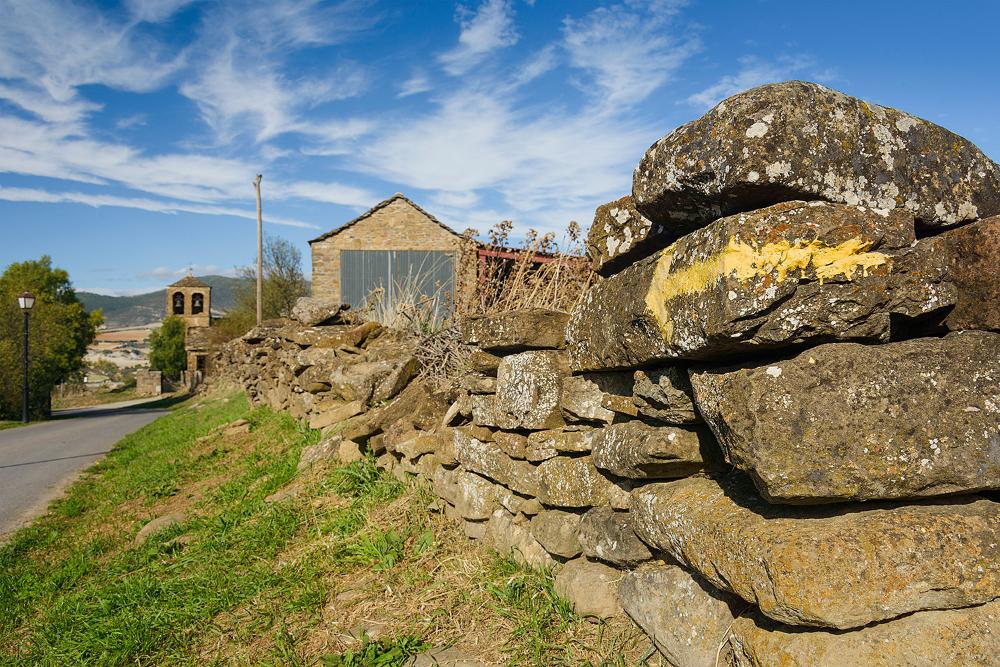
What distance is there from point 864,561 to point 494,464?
2456mm

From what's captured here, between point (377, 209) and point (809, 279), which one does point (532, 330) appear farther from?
point (377, 209)

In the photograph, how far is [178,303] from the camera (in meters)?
47.7

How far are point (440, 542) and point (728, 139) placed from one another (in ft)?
10.4

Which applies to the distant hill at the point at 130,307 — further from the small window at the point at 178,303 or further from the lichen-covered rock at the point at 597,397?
the lichen-covered rock at the point at 597,397

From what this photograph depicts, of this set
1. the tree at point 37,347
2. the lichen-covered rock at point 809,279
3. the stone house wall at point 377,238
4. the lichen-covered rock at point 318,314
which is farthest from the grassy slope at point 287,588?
the tree at point 37,347

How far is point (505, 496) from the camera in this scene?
4.10m

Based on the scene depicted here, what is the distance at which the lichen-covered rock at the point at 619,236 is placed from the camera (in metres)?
3.11

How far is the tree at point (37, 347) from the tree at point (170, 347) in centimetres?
1058

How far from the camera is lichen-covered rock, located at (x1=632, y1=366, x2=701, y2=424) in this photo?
2.66 meters

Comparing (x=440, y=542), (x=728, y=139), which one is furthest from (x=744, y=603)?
(x=440, y=542)

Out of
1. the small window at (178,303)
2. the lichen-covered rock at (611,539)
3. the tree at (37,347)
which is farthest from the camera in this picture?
the small window at (178,303)

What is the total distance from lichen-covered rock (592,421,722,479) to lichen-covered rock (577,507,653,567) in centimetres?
24

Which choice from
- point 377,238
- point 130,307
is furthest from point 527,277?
point 130,307

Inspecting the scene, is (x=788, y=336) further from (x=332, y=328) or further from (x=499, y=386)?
(x=332, y=328)
